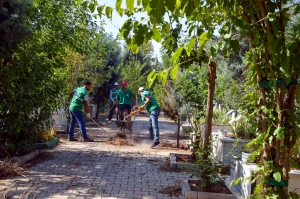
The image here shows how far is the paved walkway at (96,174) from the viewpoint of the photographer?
16.4 ft

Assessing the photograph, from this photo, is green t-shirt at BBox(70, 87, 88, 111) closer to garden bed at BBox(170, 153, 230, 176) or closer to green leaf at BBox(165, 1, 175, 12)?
garden bed at BBox(170, 153, 230, 176)

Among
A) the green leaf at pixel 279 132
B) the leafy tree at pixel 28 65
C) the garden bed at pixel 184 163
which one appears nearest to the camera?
the green leaf at pixel 279 132

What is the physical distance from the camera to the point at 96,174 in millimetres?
6164

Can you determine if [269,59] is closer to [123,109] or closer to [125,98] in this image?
→ [125,98]

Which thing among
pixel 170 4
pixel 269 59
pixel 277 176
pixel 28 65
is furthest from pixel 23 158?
pixel 170 4

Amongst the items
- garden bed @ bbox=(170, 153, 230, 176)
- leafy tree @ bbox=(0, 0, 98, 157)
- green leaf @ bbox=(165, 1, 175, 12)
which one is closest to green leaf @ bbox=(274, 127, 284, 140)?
green leaf @ bbox=(165, 1, 175, 12)

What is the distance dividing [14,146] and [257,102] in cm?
551

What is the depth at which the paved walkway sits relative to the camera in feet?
16.4

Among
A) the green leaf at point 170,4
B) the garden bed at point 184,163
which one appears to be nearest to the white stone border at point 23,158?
the garden bed at point 184,163

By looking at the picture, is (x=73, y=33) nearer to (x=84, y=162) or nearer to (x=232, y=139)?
(x=84, y=162)

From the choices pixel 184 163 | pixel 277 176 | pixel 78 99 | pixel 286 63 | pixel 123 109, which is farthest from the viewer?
pixel 123 109

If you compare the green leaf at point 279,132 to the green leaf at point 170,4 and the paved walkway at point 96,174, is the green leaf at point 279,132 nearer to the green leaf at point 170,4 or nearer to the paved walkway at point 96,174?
the green leaf at point 170,4

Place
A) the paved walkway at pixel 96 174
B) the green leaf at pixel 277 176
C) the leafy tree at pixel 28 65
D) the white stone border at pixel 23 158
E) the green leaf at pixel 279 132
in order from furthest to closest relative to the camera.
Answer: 1. the white stone border at pixel 23 158
2. the leafy tree at pixel 28 65
3. the paved walkway at pixel 96 174
4. the green leaf at pixel 277 176
5. the green leaf at pixel 279 132

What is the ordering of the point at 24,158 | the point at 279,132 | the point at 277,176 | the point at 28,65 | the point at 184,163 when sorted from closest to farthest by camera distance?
the point at 279,132 → the point at 277,176 → the point at 184,163 → the point at 24,158 → the point at 28,65
